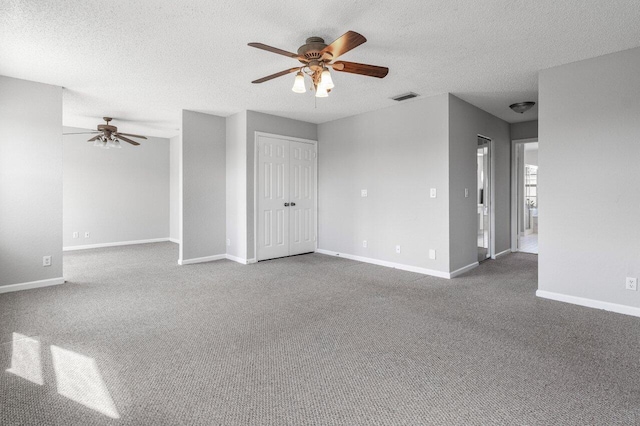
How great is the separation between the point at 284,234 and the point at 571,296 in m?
4.15

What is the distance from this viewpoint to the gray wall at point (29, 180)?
3848 mm

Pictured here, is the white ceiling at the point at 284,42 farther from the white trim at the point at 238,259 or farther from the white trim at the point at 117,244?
the white trim at the point at 117,244

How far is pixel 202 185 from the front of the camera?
223 inches

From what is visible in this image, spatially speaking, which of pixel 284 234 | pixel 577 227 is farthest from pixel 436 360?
pixel 284 234

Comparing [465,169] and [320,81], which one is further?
[465,169]

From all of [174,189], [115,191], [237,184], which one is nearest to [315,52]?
[237,184]

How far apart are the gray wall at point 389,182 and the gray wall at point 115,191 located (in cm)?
429

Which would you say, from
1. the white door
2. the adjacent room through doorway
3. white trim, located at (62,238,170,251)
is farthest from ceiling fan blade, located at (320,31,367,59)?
white trim, located at (62,238,170,251)

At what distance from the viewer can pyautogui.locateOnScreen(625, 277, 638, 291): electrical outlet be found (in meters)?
3.12

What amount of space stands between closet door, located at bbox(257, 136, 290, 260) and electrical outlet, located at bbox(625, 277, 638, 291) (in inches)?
179

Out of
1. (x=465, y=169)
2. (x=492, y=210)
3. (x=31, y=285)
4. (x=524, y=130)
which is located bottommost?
(x=31, y=285)

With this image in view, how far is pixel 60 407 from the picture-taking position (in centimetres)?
177

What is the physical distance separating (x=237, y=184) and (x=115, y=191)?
12.1 ft

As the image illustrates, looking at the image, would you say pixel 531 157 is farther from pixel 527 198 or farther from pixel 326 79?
pixel 326 79
